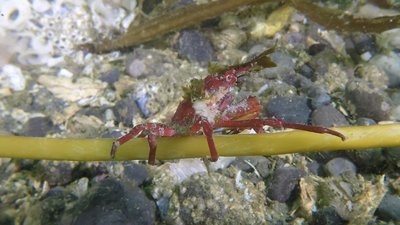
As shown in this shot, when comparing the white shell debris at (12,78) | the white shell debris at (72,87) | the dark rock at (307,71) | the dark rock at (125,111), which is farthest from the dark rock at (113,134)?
the dark rock at (307,71)

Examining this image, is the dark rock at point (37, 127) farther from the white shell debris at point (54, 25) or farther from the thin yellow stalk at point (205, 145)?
the thin yellow stalk at point (205, 145)

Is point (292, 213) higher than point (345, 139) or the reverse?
the reverse

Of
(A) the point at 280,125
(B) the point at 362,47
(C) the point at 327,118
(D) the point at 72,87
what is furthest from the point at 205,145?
(B) the point at 362,47

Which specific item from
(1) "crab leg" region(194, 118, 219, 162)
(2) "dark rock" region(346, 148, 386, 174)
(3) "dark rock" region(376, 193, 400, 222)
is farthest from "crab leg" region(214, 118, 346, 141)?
(2) "dark rock" region(346, 148, 386, 174)

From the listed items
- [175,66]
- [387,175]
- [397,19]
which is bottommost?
[387,175]

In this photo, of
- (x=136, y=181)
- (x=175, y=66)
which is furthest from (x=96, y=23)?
(x=136, y=181)

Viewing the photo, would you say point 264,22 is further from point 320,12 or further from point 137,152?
point 137,152
